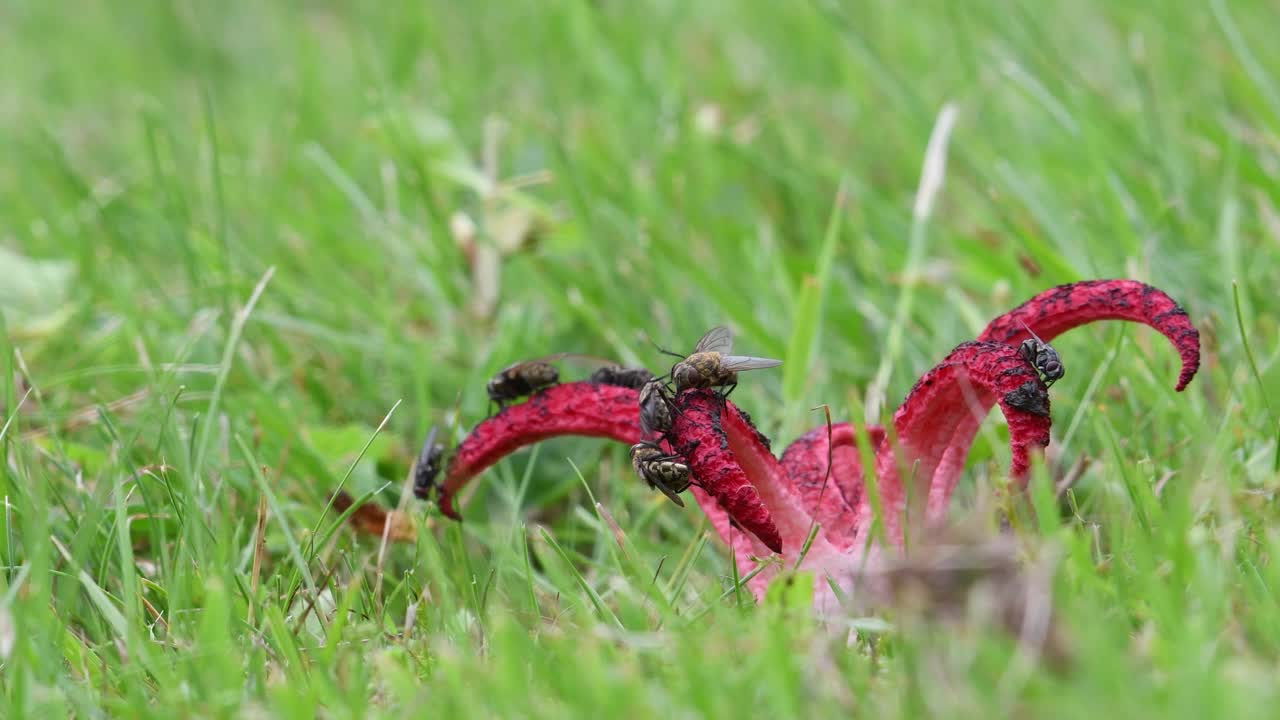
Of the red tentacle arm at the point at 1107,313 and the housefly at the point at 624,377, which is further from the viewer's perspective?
the housefly at the point at 624,377

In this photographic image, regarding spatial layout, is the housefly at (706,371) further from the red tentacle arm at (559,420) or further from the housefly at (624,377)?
the housefly at (624,377)

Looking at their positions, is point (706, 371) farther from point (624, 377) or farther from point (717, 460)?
point (624, 377)

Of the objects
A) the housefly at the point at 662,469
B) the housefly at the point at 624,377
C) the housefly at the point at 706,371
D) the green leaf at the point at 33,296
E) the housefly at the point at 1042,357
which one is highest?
the housefly at the point at 1042,357

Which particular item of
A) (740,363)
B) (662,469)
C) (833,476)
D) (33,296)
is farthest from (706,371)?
(33,296)

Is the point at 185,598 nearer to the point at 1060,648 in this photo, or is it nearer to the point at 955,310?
the point at 1060,648

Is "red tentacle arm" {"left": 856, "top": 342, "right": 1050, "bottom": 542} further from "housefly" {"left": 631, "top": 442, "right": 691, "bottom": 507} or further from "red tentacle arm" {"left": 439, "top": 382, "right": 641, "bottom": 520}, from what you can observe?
"red tentacle arm" {"left": 439, "top": 382, "right": 641, "bottom": 520}

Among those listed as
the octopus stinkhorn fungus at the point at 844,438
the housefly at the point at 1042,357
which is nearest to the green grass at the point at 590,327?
the octopus stinkhorn fungus at the point at 844,438
